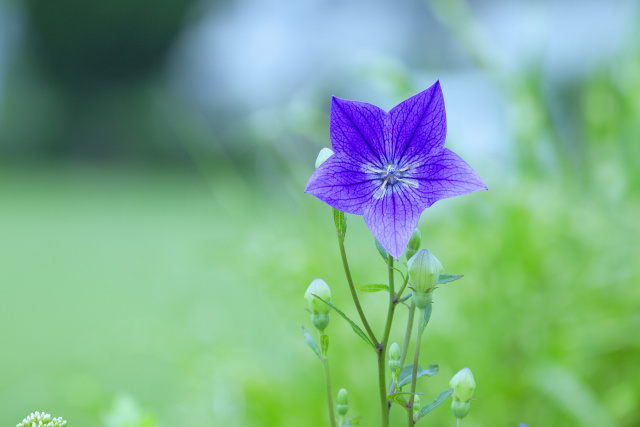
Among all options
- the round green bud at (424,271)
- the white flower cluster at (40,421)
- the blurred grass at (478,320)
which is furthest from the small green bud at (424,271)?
the blurred grass at (478,320)

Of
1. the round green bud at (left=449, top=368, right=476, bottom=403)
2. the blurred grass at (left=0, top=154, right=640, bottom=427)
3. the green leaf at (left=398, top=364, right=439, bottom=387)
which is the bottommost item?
the round green bud at (left=449, top=368, right=476, bottom=403)

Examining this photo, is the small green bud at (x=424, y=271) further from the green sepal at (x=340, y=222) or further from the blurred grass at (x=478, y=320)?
the blurred grass at (x=478, y=320)

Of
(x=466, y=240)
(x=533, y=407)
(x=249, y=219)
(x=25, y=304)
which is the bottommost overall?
(x=533, y=407)

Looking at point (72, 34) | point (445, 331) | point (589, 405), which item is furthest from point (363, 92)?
point (72, 34)

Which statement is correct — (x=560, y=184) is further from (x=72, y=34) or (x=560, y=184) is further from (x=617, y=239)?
(x=72, y=34)

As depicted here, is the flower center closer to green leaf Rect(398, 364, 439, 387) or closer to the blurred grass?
green leaf Rect(398, 364, 439, 387)

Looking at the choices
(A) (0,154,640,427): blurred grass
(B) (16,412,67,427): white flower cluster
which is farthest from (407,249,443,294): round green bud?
(A) (0,154,640,427): blurred grass

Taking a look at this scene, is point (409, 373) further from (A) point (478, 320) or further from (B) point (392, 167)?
(A) point (478, 320)
